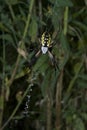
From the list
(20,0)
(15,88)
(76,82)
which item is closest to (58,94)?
(76,82)

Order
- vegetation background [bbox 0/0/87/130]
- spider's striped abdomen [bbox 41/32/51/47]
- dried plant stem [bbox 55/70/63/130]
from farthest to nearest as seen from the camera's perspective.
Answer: dried plant stem [bbox 55/70/63/130] → vegetation background [bbox 0/0/87/130] → spider's striped abdomen [bbox 41/32/51/47]

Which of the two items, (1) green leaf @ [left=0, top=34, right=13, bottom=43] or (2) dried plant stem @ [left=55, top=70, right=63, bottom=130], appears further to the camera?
(2) dried plant stem @ [left=55, top=70, right=63, bottom=130]

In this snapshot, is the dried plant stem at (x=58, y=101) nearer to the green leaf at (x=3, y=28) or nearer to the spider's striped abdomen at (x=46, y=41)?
the green leaf at (x=3, y=28)

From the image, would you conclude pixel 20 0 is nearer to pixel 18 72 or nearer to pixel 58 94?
pixel 18 72

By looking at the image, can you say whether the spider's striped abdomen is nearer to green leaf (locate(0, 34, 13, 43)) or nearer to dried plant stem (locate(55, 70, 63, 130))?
green leaf (locate(0, 34, 13, 43))

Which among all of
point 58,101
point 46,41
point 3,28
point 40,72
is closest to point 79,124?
point 58,101

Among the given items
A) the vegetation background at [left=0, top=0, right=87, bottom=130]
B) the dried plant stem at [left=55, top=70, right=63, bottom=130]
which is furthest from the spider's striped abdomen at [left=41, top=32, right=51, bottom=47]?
the dried plant stem at [left=55, top=70, right=63, bottom=130]

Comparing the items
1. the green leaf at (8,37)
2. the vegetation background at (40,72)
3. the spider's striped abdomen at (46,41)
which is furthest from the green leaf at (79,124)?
the spider's striped abdomen at (46,41)

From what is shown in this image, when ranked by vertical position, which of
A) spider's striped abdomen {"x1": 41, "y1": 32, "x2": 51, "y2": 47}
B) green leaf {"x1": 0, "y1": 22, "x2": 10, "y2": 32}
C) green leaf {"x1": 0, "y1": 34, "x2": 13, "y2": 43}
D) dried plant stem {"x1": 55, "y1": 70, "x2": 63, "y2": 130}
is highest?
green leaf {"x1": 0, "y1": 22, "x2": 10, "y2": 32}

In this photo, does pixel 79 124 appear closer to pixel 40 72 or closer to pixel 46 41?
pixel 40 72
